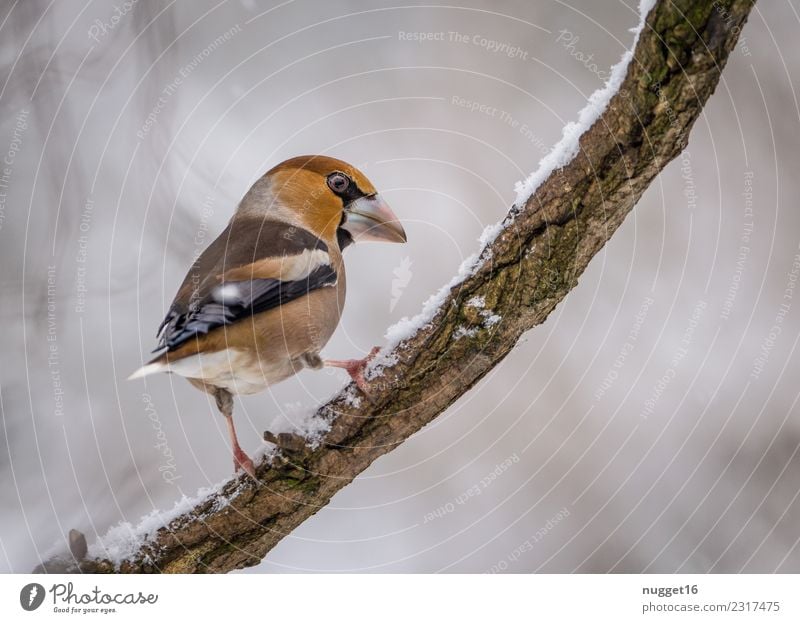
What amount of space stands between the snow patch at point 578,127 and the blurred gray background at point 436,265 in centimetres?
35

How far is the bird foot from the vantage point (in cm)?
Answer: 135

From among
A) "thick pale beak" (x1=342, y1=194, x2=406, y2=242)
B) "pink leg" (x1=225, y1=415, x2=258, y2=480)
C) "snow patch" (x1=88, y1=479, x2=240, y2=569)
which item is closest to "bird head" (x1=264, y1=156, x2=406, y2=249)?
"thick pale beak" (x1=342, y1=194, x2=406, y2=242)

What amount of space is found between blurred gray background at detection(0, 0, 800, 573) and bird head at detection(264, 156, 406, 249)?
90 millimetres

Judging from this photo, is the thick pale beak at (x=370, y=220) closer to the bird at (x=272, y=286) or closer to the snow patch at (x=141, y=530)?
the bird at (x=272, y=286)

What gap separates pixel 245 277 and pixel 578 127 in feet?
2.40

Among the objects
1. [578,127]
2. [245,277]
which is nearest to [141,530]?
[245,277]

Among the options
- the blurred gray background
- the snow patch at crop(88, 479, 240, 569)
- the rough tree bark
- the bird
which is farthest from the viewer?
the blurred gray background

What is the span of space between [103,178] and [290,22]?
0.66m

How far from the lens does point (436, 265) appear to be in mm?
1562

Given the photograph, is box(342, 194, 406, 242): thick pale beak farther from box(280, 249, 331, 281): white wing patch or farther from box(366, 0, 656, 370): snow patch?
box(366, 0, 656, 370): snow patch

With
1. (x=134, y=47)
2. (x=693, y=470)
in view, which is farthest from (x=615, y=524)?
(x=134, y=47)

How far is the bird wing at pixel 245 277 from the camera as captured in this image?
1.28 metres
